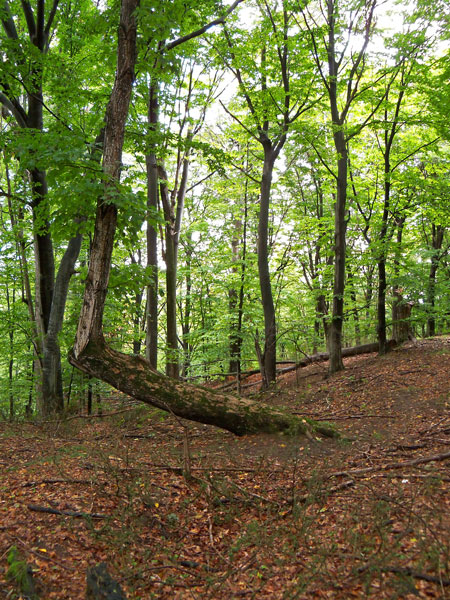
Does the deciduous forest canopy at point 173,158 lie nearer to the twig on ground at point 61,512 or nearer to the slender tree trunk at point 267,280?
the slender tree trunk at point 267,280

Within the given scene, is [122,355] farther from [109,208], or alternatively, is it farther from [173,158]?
[173,158]

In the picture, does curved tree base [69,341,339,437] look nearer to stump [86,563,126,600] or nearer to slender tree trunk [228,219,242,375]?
stump [86,563,126,600]

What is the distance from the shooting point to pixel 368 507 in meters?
3.76

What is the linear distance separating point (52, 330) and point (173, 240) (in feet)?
13.1

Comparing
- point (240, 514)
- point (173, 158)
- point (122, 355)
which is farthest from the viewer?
point (173, 158)

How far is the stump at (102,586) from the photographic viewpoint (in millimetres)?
2688

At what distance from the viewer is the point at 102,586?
2764 millimetres

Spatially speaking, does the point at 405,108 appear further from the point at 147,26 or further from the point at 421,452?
the point at 421,452

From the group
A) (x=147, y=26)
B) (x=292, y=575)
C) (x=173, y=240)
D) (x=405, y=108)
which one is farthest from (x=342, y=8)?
(x=292, y=575)

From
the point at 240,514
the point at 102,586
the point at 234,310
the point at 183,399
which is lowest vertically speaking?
the point at 240,514

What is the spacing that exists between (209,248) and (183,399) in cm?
1289

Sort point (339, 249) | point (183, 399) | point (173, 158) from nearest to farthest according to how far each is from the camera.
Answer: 1. point (183, 399)
2. point (339, 249)
3. point (173, 158)

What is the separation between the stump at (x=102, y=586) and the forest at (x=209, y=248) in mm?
43

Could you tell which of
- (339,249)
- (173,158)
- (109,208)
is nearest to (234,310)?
(339,249)
